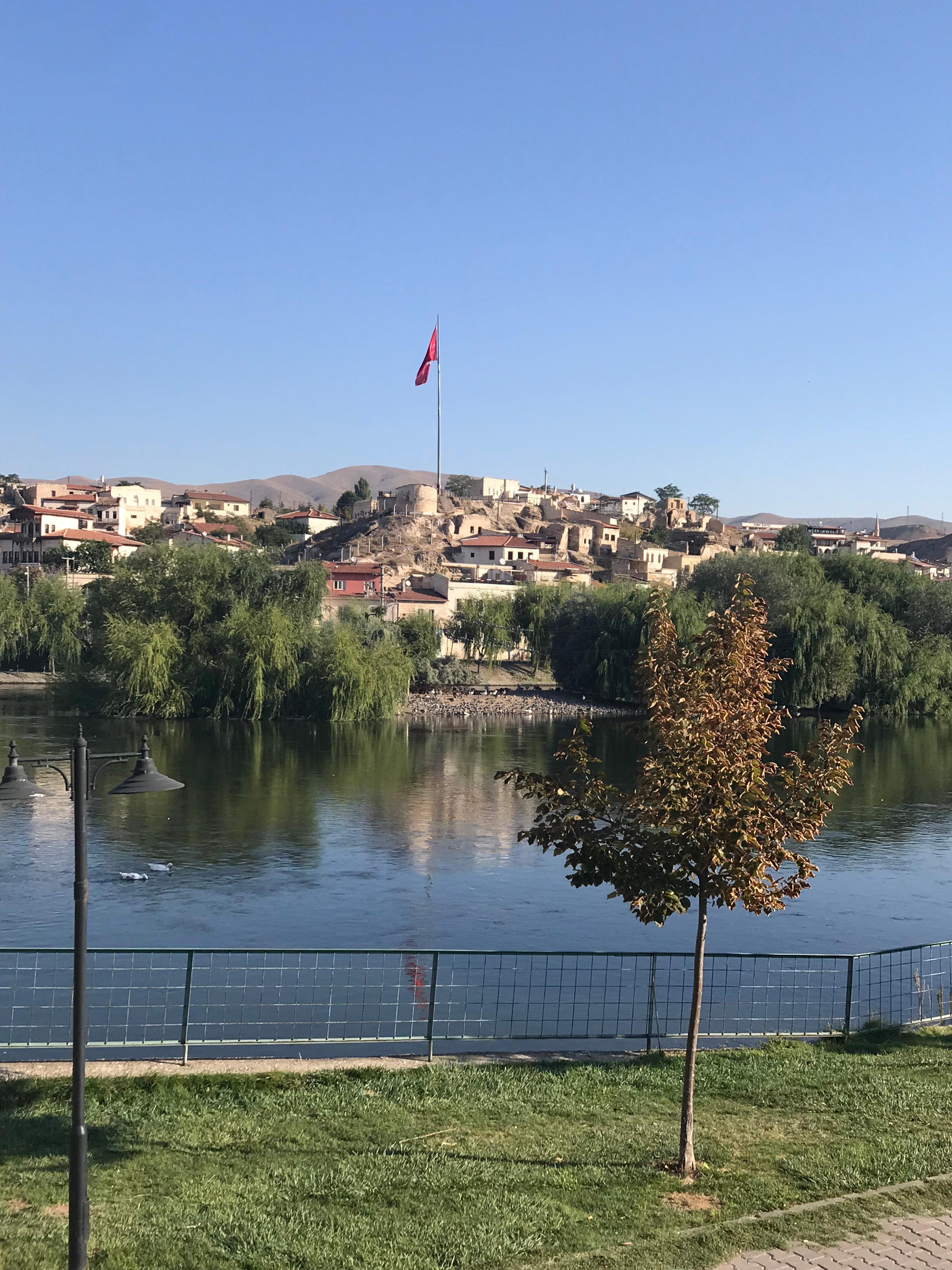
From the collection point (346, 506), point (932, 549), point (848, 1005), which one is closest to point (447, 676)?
point (848, 1005)

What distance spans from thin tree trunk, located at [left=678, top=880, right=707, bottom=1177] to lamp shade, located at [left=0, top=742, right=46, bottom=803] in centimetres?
488

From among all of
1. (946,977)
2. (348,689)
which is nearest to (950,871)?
(946,977)

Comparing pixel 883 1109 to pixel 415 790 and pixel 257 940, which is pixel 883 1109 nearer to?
pixel 257 940

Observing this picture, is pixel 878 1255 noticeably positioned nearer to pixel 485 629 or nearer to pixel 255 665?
pixel 255 665

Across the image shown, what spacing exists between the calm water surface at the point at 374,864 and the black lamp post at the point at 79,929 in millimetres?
12303

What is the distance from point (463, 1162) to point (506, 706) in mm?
61170

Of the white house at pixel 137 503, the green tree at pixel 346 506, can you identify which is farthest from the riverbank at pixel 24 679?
the green tree at pixel 346 506

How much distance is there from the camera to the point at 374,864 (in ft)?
89.5

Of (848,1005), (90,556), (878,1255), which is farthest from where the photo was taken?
(90,556)

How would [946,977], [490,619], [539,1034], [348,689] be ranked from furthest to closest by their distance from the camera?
[490,619] < [348,689] < [946,977] < [539,1034]

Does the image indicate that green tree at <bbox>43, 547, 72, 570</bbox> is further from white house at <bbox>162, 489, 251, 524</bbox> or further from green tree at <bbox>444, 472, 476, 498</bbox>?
green tree at <bbox>444, 472, 476, 498</bbox>

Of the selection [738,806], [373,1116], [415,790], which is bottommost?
[415,790]

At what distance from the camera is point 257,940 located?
20422 millimetres

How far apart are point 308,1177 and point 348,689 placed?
48.9 m
